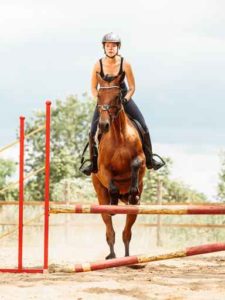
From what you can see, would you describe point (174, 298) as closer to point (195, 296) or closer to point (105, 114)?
point (195, 296)

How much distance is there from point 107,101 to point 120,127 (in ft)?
3.01

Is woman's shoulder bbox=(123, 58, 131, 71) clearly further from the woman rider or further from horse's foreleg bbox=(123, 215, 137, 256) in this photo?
horse's foreleg bbox=(123, 215, 137, 256)

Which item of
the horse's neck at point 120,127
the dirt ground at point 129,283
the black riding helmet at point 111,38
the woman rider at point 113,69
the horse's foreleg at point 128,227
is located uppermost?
the black riding helmet at point 111,38

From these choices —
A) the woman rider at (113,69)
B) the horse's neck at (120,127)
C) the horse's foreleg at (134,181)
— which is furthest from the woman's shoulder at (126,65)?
the horse's foreleg at (134,181)

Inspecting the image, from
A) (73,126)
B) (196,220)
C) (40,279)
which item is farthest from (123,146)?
(73,126)

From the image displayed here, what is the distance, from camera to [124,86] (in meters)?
9.62

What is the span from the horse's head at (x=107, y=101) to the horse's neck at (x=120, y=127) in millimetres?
550

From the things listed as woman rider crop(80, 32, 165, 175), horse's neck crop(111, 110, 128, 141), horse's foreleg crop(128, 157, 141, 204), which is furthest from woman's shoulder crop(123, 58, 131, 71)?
horse's foreleg crop(128, 157, 141, 204)

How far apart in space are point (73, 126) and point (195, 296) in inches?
1222

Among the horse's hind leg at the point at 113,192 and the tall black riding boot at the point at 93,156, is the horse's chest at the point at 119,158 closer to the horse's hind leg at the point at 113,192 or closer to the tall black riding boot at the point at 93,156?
the horse's hind leg at the point at 113,192

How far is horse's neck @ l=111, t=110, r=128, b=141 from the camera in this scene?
30.5 feet

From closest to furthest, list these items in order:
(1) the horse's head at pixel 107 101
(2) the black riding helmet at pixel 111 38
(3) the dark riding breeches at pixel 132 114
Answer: (1) the horse's head at pixel 107 101 → (2) the black riding helmet at pixel 111 38 → (3) the dark riding breeches at pixel 132 114

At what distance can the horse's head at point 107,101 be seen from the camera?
27.5 ft

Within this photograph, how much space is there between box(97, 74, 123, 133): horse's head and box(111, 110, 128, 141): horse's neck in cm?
55
